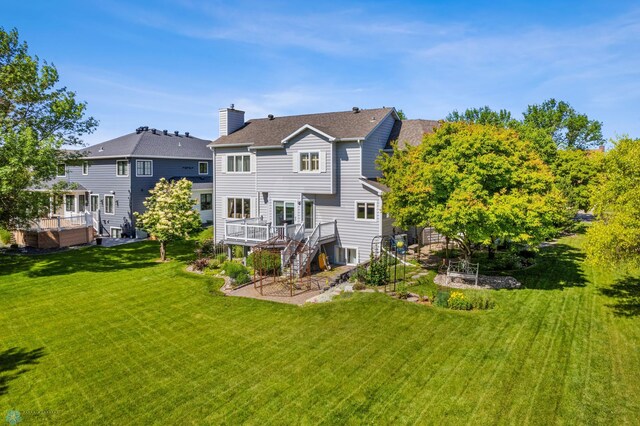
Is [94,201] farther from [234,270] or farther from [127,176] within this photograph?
[234,270]

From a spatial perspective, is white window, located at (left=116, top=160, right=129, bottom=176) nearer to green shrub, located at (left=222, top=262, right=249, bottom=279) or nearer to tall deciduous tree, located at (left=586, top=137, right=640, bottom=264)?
green shrub, located at (left=222, top=262, right=249, bottom=279)

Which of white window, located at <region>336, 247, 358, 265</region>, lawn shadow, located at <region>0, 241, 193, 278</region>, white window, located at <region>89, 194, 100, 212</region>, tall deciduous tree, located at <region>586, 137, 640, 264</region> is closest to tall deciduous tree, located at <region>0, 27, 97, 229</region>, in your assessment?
lawn shadow, located at <region>0, 241, 193, 278</region>

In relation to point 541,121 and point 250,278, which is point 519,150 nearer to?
point 250,278

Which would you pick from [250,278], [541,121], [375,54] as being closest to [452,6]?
[375,54]

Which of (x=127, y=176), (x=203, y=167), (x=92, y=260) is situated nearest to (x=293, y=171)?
(x=92, y=260)

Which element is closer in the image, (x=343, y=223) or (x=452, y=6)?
(x=452, y=6)

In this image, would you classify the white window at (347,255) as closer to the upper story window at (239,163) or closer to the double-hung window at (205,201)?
the upper story window at (239,163)

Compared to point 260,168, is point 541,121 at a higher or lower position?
higher

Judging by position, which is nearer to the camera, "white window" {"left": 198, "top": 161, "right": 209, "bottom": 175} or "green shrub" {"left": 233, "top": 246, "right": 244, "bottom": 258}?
"green shrub" {"left": 233, "top": 246, "right": 244, "bottom": 258}
